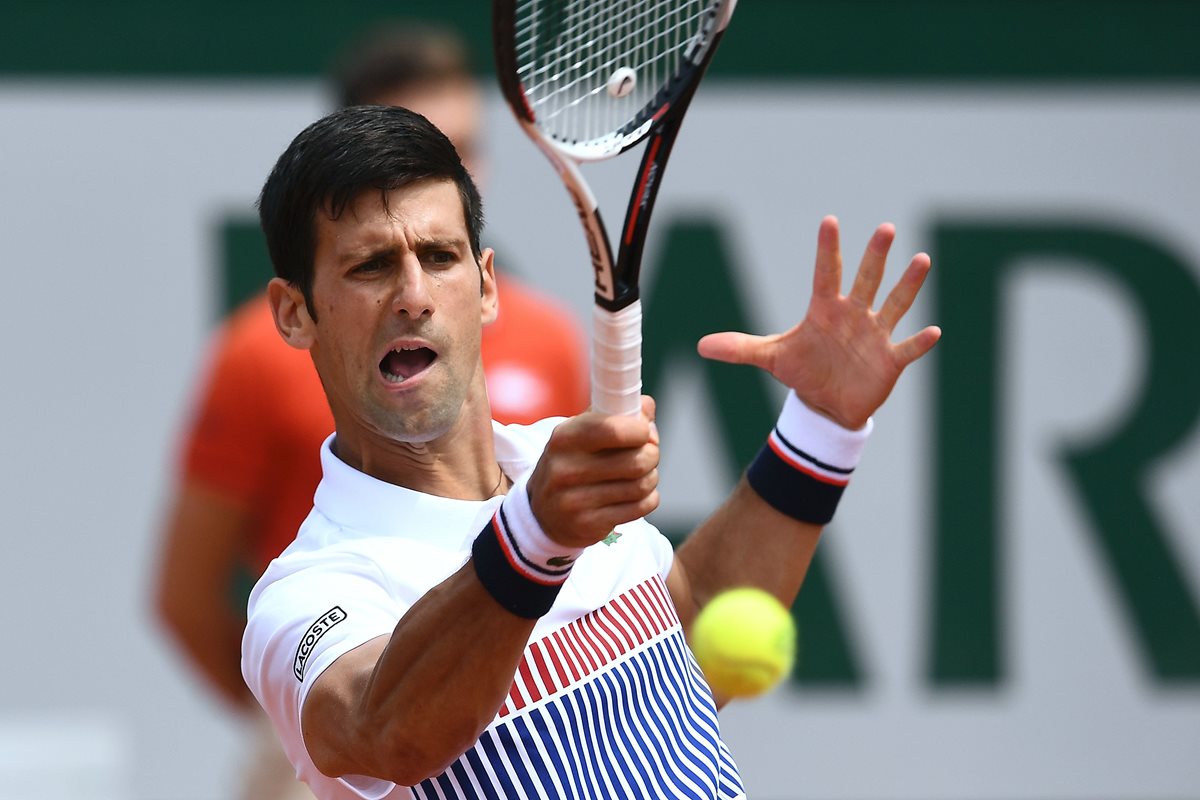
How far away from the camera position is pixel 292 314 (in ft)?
7.42

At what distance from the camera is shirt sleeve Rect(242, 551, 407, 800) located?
2000 millimetres

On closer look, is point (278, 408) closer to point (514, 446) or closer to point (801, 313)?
point (514, 446)

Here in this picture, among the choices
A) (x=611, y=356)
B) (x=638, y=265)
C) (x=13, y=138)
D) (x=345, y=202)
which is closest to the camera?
(x=611, y=356)

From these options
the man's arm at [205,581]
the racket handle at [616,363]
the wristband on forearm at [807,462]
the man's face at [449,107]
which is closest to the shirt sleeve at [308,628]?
the racket handle at [616,363]

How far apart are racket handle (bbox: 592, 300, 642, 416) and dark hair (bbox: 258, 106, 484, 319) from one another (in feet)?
1.30

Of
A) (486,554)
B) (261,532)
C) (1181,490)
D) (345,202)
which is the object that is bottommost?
(1181,490)

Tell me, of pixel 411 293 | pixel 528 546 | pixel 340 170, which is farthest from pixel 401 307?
pixel 528 546

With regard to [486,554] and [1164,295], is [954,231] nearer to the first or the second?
[1164,295]

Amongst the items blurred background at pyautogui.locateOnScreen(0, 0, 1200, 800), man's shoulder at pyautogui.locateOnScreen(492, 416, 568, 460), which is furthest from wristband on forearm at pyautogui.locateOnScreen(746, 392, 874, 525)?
blurred background at pyautogui.locateOnScreen(0, 0, 1200, 800)

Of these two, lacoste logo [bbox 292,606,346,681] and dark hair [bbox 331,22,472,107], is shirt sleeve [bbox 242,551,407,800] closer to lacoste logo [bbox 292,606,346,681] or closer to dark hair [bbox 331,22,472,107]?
lacoste logo [bbox 292,606,346,681]

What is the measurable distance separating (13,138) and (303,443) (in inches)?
77.2

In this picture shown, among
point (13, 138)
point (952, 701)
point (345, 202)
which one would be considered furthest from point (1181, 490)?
point (345, 202)

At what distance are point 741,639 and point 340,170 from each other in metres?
0.87

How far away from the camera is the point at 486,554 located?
1.86m
